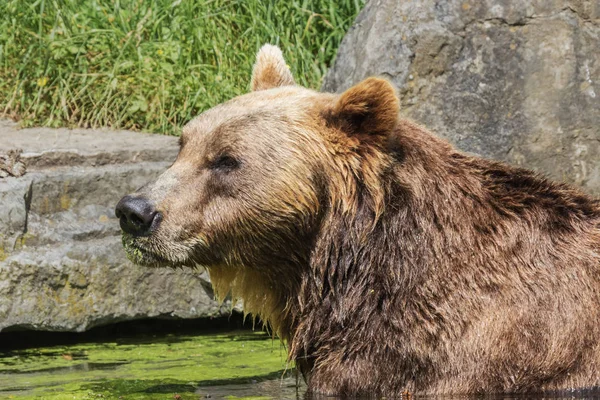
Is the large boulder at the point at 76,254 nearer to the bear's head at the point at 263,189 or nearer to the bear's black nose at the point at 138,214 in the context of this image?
the bear's head at the point at 263,189

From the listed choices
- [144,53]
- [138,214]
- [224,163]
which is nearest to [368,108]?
[224,163]

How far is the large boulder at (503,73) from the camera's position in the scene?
851 cm

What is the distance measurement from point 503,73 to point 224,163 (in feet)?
12.1

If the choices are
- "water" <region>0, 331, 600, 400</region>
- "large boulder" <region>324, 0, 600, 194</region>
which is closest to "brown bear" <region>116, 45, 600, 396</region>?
"water" <region>0, 331, 600, 400</region>

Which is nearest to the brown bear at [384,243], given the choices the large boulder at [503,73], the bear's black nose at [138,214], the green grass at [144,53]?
the bear's black nose at [138,214]

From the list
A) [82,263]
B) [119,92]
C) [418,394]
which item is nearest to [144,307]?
[82,263]

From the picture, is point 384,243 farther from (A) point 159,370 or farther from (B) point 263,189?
(A) point 159,370

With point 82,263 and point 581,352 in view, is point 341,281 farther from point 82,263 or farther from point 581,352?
point 82,263

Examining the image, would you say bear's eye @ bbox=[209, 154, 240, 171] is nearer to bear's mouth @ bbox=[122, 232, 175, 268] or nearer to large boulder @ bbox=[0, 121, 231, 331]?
bear's mouth @ bbox=[122, 232, 175, 268]

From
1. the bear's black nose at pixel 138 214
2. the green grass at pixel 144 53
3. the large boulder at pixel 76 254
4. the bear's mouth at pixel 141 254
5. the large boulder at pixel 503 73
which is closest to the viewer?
the bear's black nose at pixel 138 214

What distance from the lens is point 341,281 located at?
5.59 meters

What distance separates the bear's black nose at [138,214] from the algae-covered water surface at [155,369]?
120 centimetres

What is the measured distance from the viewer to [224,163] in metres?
5.61

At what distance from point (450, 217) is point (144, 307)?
3.52 m
